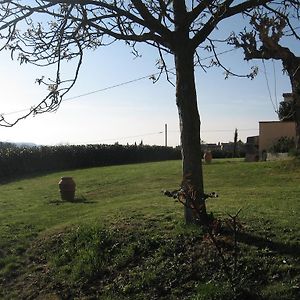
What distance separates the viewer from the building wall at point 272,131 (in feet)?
99.9

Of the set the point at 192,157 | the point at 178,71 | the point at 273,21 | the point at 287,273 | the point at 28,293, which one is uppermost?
the point at 273,21

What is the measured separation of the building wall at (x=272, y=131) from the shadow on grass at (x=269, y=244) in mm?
23236

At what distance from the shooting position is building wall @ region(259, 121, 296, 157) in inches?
1199

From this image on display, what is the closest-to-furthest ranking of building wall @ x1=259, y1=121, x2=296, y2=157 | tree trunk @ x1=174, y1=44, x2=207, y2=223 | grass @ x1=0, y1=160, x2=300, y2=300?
grass @ x1=0, y1=160, x2=300, y2=300 < tree trunk @ x1=174, y1=44, x2=207, y2=223 < building wall @ x1=259, y1=121, x2=296, y2=157

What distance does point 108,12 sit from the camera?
8.76 metres

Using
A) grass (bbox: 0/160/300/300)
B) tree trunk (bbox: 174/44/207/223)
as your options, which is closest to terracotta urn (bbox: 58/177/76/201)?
grass (bbox: 0/160/300/300)

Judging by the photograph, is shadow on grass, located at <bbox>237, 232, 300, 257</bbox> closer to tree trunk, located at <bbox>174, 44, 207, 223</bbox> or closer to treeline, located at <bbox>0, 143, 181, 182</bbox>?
A: tree trunk, located at <bbox>174, 44, 207, 223</bbox>

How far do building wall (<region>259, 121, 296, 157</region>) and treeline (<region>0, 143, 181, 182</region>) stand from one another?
1515 cm

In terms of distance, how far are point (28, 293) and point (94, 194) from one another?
38.6ft

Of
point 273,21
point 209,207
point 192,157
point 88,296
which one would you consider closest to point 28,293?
point 88,296

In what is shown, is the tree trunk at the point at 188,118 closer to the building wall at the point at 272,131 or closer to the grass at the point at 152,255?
the grass at the point at 152,255

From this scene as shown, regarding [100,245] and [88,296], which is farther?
[100,245]

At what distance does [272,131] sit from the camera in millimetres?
31172

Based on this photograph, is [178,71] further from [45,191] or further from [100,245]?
[45,191]
